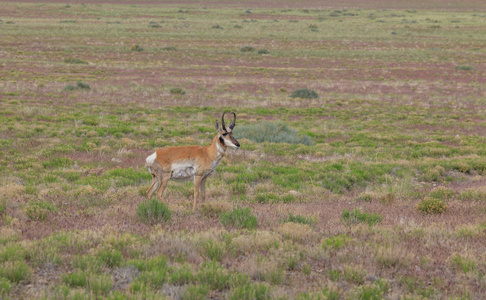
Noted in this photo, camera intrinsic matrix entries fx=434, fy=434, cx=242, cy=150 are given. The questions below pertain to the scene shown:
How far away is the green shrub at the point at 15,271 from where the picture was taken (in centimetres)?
490

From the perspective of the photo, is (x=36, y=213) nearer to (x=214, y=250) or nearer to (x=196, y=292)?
(x=214, y=250)

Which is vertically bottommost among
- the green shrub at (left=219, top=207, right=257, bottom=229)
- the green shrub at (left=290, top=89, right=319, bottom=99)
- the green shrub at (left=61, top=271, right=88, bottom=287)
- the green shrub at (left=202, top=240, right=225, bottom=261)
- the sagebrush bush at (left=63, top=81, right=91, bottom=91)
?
the green shrub at (left=290, top=89, right=319, bottom=99)

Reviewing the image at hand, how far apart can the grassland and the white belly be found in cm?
63

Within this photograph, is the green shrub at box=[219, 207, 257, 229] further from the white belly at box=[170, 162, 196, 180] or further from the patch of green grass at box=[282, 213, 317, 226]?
the white belly at box=[170, 162, 196, 180]

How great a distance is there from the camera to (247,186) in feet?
38.3

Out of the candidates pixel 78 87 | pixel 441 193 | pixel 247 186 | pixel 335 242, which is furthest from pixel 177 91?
pixel 335 242

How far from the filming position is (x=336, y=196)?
37.0ft

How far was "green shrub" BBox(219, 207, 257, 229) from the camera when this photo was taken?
7387 millimetres

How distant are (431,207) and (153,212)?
225 inches

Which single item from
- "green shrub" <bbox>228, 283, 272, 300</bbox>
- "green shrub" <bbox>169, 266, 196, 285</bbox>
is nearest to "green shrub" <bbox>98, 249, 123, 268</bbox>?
"green shrub" <bbox>169, 266, 196, 285</bbox>

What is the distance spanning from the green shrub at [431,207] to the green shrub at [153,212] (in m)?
5.34

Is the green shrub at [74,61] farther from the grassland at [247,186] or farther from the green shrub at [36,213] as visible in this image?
the green shrub at [36,213]

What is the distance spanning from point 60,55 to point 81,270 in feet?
168

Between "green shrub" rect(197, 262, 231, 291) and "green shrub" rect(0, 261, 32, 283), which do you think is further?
"green shrub" rect(197, 262, 231, 291)
